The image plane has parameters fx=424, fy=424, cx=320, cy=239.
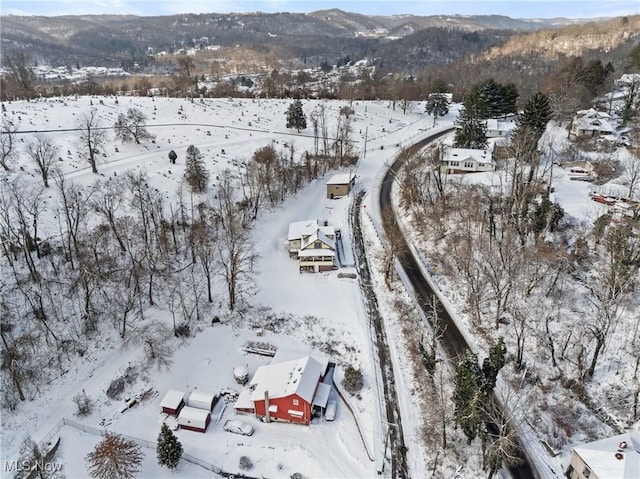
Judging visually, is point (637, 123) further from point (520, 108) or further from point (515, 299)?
point (515, 299)

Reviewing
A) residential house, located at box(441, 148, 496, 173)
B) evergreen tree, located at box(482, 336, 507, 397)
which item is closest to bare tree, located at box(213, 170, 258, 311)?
evergreen tree, located at box(482, 336, 507, 397)

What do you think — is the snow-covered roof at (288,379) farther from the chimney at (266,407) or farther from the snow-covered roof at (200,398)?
the snow-covered roof at (200,398)

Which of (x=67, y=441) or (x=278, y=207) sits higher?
(x=278, y=207)

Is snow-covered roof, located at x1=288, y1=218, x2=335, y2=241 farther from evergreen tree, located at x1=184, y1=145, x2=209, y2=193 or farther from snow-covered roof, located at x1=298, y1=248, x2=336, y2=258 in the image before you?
evergreen tree, located at x1=184, y1=145, x2=209, y2=193

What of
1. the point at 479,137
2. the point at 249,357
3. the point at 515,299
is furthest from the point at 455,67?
the point at 249,357

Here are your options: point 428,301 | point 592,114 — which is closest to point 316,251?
point 428,301
